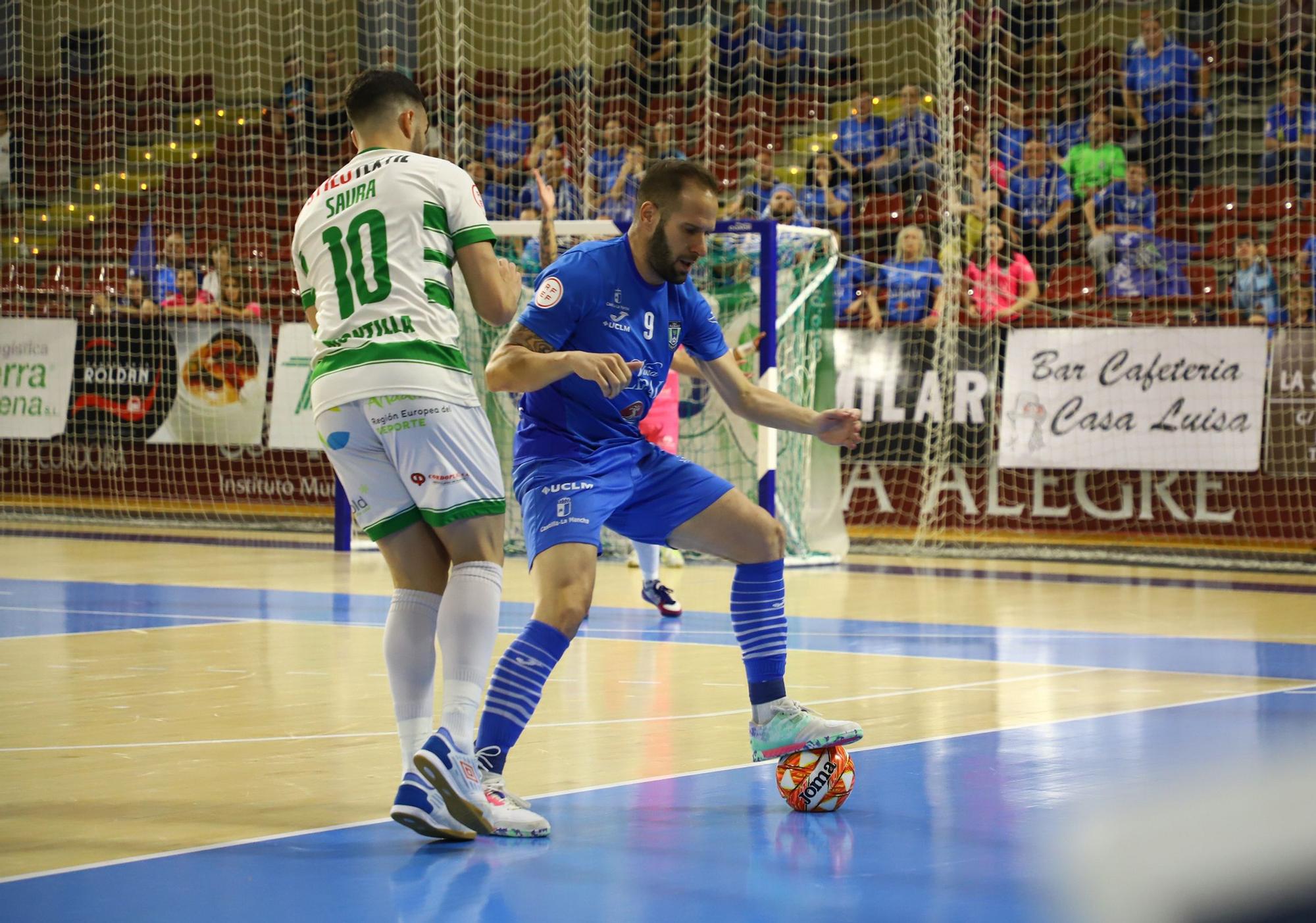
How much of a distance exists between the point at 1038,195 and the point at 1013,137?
0.84 m

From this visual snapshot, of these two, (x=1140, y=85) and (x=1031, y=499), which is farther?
(x=1140, y=85)

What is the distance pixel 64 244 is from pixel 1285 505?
1351 cm

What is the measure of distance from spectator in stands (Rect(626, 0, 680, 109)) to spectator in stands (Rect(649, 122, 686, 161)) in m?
0.56

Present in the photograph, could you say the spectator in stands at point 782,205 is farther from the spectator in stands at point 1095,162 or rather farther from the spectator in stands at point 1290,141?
the spectator in stands at point 1290,141

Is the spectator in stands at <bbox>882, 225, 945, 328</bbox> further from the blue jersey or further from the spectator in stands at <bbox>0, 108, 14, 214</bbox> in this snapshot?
the spectator in stands at <bbox>0, 108, 14, 214</bbox>

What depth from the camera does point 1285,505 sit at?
509 inches

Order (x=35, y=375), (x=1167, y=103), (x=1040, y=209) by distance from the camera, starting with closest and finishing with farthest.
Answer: (x=1040, y=209) → (x=1167, y=103) → (x=35, y=375)

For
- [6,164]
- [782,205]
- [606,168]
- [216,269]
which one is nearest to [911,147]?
[782,205]

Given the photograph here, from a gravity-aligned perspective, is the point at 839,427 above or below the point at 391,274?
below

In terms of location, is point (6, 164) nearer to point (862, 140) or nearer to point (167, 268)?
point (167, 268)

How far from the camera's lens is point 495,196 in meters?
17.6

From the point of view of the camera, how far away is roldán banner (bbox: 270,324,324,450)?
15.4 metres

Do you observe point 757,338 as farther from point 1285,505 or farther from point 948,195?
point 1285,505

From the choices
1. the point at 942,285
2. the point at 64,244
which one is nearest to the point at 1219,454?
the point at 942,285
